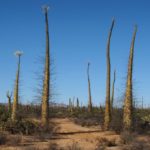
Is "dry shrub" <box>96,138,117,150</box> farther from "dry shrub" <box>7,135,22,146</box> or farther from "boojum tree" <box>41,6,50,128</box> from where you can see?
"boojum tree" <box>41,6,50,128</box>

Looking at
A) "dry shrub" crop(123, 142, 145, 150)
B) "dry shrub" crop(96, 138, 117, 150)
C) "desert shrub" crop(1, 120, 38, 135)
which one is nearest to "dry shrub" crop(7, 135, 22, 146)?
"desert shrub" crop(1, 120, 38, 135)

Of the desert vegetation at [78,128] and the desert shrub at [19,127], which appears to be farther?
the desert shrub at [19,127]

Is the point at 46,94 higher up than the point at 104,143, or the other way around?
the point at 46,94

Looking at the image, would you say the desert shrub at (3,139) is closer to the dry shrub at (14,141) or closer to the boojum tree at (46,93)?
the dry shrub at (14,141)

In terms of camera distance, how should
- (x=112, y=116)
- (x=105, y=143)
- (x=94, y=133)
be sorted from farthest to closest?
(x=112, y=116) → (x=94, y=133) → (x=105, y=143)

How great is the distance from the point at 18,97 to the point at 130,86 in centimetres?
765

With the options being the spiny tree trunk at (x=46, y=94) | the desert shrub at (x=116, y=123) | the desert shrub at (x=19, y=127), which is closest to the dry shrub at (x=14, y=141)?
the desert shrub at (x=19, y=127)

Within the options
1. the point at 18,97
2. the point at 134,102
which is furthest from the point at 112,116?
the point at 18,97

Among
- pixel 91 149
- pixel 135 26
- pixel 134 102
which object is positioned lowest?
pixel 91 149

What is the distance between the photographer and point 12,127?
21266 millimetres

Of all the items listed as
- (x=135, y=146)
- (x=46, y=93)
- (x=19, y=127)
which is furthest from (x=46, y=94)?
(x=135, y=146)

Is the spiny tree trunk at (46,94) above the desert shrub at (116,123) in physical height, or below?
above

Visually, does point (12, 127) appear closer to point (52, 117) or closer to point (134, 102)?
point (134, 102)

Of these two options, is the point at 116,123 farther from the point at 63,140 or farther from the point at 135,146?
the point at 135,146
